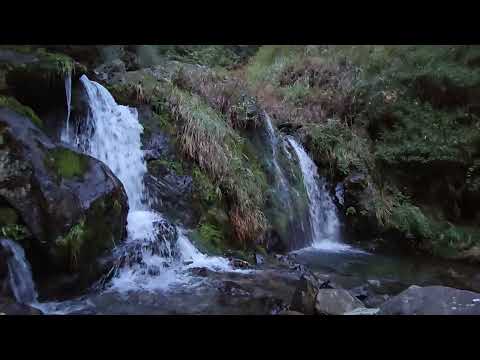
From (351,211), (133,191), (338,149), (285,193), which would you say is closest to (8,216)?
(133,191)

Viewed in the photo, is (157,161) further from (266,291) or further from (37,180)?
(266,291)

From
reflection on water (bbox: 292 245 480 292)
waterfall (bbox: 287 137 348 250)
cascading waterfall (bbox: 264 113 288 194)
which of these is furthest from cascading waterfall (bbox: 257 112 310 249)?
reflection on water (bbox: 292 245 480 292)

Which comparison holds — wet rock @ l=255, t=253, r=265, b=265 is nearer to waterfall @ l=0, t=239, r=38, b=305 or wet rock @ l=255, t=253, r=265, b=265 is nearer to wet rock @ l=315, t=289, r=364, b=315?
wet rock @ l=315, t=289, r=364, b=315

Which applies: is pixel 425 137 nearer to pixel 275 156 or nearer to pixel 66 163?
pixel 275 156

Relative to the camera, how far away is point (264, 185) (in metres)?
7.71

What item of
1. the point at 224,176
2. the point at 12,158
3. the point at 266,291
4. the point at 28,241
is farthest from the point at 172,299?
the point at 224,176

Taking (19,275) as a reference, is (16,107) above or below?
above

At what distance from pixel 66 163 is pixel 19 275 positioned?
1404 mm

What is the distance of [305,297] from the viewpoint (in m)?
4.61

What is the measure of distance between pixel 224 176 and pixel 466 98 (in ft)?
21.0

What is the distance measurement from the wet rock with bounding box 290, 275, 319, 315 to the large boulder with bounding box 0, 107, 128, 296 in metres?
2.26

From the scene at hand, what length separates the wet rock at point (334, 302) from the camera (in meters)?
4.39

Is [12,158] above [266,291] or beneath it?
above

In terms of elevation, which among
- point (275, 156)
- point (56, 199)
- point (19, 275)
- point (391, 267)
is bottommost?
point (391, 267)
